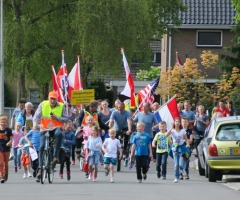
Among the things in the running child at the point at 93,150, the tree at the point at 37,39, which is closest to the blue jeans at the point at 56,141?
the running child at the point at 93,150

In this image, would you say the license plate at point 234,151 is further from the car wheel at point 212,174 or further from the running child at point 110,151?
the running child at point 110,151

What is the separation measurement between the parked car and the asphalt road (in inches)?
11.9

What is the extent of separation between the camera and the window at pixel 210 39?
59.9 m

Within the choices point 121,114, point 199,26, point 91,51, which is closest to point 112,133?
point 121,114

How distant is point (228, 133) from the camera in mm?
22641

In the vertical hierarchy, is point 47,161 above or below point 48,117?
below

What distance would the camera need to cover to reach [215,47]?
59.8 meters

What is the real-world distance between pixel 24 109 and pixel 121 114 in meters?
2.40

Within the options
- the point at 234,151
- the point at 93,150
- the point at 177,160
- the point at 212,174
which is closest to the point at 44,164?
the point at 93,150

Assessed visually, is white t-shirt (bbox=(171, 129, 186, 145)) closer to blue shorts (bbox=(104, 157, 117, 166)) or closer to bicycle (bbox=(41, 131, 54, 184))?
blue shorts (bbox=(104, 157, 117, 166))

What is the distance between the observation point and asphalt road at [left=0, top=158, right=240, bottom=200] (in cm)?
1833

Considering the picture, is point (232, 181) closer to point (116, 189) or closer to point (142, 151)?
point (142, 151)

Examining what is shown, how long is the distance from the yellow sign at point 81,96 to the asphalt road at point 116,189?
736 centimetres

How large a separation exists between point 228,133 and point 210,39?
3766 centimetres
